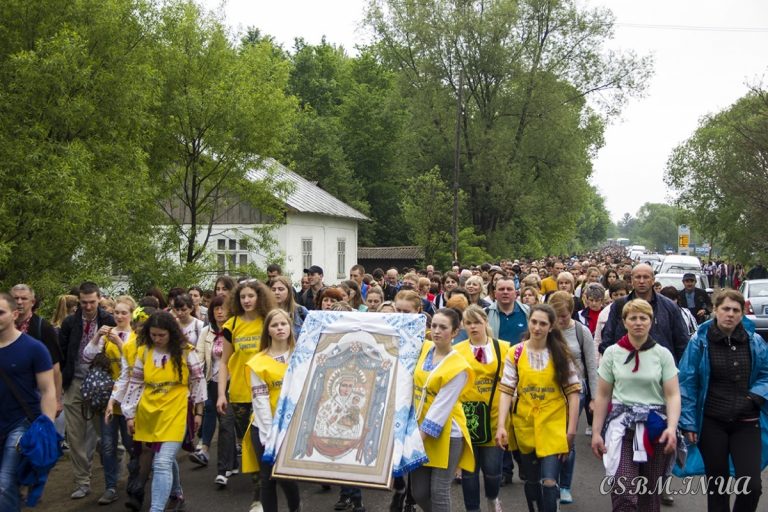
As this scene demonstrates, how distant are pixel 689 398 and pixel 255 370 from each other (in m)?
3.26

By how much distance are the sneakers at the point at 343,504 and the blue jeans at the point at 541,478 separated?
5.95 ft

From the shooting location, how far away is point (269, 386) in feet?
20.2

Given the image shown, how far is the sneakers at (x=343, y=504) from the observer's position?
7411 millimetres

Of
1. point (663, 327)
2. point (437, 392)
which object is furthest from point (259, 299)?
point (663, 327)

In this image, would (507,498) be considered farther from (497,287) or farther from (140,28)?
(140,28)

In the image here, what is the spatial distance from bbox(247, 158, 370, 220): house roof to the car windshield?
12965 mm

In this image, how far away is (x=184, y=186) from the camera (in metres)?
22.4

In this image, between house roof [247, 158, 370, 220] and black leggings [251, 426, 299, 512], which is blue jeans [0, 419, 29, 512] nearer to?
black leggings [251, 426, 299, 512]

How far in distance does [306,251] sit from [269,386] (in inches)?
1100

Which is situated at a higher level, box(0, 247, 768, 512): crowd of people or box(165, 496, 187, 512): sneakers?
box(0, 247, 768, 512): crowd of people

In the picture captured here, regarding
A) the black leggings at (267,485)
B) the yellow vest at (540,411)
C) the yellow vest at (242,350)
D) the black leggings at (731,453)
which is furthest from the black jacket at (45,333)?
the black leggings at (731,453)

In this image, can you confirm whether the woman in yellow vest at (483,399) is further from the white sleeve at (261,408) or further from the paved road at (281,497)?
the white sleeve at (261,408)

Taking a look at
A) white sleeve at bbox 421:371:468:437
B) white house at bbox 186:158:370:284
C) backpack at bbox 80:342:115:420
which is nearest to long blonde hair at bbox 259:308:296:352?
white sleeve at bbox 421:371:468:437

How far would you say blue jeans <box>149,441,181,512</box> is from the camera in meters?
6.27
